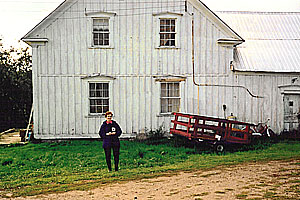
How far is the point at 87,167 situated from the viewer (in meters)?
12.5

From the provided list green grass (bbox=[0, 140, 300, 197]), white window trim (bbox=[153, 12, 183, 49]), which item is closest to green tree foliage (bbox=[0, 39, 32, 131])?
green grass (bbox=[0, 140, 300, 197])

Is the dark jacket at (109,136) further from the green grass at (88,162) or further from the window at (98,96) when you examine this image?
the window at (98,96)

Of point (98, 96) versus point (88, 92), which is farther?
point (98, 96)

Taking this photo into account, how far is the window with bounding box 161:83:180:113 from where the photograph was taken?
18.3 m

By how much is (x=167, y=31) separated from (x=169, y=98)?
317 centimetres

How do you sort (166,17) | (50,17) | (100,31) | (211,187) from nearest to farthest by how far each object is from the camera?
(211,187)
(50,17)
(100,31)
(166,17)

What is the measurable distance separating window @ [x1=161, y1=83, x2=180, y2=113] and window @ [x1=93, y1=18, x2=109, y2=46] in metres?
3.47

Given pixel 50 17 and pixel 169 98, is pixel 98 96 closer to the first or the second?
Answer: pixel 169 98

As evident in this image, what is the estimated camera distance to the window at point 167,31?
1817cm

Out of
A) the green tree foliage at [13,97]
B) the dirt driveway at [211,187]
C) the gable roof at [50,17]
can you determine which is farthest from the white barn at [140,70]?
the green tree foliage at [13,97]

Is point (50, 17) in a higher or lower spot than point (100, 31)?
higher

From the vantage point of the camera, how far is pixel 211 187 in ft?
31.5

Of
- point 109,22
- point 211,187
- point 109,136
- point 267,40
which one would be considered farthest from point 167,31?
point 211,187

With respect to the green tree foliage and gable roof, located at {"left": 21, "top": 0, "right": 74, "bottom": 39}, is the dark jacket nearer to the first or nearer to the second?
gable roof, located at {"left": 21, "top": 0, "right": 74, "bottom": 39}
